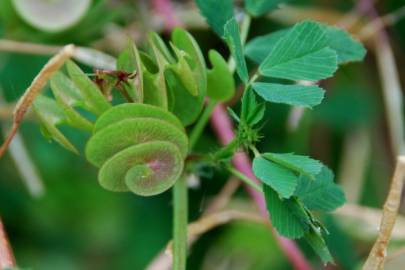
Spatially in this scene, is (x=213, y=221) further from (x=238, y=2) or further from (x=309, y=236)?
(x=238, y=2)

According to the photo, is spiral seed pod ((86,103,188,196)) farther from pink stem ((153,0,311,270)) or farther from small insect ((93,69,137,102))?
pink stem ((153,0,311,270))

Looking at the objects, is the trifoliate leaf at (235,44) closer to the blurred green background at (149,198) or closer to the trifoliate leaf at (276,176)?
the trifoliate leaf at (276,176)

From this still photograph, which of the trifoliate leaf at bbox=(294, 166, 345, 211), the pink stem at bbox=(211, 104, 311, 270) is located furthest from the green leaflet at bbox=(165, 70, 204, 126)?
the pink stem at bbox=(211, 104, 311, 270)

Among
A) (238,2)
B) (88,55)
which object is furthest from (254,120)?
(238,2)

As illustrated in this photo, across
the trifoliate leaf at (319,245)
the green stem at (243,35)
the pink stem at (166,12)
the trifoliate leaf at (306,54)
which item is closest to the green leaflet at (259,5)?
the green stem at (243,35)

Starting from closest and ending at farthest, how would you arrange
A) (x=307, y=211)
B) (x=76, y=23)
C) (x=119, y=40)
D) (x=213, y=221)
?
(x=307, y=211) → (x=213, y=221) → (x=76, y=23) → (x=119, y=40)

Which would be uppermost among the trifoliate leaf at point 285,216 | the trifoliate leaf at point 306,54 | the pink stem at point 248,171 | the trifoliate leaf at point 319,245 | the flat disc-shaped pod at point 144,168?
the trifoliate leaf at point 306,54

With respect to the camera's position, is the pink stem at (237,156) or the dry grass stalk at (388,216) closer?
the dry grass stalk at (388,216)
